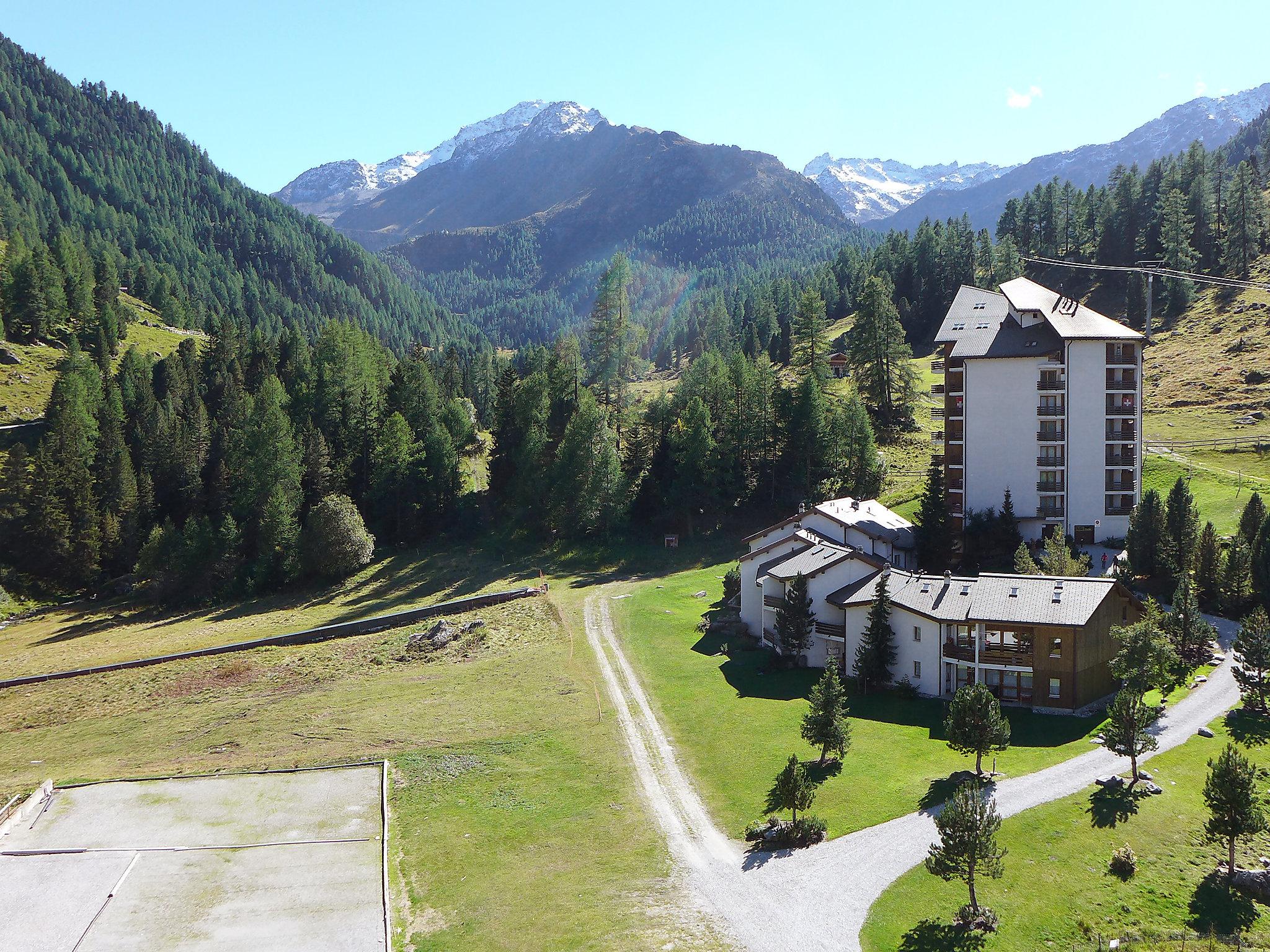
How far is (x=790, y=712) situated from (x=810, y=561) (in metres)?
12.6

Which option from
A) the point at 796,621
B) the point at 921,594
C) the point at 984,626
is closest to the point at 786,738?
the point at 796,621

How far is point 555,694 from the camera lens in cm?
4991

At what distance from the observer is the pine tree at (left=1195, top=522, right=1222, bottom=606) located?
179ft

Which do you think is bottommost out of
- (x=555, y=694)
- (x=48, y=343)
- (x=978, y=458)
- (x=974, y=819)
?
(x=555, y=694)

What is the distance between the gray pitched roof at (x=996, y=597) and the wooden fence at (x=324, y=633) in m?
29.9

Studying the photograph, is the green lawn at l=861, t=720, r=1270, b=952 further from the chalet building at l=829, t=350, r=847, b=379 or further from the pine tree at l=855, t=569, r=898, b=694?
the chalet building at l=829, t=350, r=847, b=379

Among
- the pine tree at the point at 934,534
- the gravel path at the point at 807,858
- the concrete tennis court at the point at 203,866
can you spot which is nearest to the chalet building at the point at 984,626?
the gravel path at the point at 807,858

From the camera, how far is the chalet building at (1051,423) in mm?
67625

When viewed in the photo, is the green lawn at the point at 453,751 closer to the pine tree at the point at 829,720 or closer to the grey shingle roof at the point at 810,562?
the pine tree at the point at 829,720

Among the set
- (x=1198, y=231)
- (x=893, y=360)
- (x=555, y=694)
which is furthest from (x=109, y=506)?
(x=1198, y=231)

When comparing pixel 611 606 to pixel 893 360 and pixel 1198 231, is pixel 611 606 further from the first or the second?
pixel 1198 231

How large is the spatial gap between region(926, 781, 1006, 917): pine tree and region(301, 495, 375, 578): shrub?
64179mm

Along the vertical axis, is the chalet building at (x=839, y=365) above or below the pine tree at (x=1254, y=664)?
above

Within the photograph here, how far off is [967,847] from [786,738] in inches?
598
